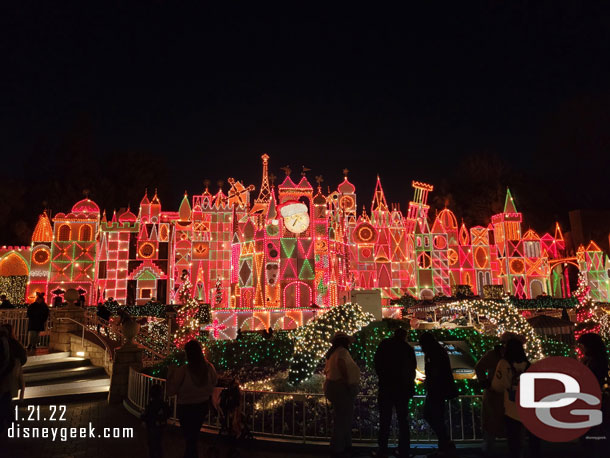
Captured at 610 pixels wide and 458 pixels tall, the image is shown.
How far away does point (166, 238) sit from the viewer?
1559 inches

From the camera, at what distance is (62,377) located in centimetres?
1362

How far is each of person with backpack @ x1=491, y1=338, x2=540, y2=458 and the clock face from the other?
2416 cm

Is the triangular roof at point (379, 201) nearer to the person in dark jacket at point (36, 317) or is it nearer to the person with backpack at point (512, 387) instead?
the person in dark jacket at point (36, 317)

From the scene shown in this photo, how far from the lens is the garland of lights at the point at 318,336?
43.7 ft

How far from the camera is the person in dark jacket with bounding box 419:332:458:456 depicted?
7082 mm

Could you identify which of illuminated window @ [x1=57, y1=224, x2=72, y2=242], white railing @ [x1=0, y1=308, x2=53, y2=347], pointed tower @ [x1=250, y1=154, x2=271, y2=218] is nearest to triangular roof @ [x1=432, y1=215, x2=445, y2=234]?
pointed tower @ [x1=250, y1=154, x2=271, y2=218]

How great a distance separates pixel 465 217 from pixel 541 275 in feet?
54.3

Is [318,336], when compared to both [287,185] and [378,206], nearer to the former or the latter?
[287,185]

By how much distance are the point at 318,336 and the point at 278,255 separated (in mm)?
16974

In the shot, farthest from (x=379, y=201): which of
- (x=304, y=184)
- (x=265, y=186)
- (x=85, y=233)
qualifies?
(x=85, y=233)

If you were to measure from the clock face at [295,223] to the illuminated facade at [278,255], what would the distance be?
2.6 inches

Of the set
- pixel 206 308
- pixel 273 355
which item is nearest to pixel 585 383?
pixel 273 355

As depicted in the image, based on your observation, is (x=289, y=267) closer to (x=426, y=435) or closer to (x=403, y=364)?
(x=426, y=435)

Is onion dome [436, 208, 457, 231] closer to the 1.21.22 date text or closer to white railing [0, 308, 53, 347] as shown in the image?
white railing [0, 308, 53, 347]
